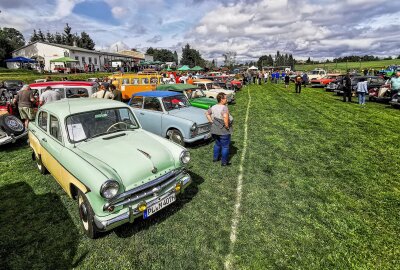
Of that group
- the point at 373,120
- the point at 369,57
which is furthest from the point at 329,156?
the point at 369,57

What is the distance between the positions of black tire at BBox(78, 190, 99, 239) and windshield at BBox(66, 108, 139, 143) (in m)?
1.09

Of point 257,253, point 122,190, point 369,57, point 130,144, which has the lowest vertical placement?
point 257,253

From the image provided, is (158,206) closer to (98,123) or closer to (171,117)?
(98,123)

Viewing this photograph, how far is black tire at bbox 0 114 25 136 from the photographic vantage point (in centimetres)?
765

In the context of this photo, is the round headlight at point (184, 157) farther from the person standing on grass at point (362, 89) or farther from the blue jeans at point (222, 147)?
the person standing on grass at point (362, 89)

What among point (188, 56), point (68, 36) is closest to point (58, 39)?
point (68, 36)

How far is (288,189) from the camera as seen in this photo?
200 inches

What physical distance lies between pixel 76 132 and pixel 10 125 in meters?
5.30

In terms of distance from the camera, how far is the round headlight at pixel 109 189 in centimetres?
323

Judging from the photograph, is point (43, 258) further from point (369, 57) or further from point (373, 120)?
point (369, 57)

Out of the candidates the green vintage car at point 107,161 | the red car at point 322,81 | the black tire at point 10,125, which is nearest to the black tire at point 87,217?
the green vintage car at point 107,161

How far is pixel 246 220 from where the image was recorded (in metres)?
4.09

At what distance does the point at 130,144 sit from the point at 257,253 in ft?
Answer: 8.65

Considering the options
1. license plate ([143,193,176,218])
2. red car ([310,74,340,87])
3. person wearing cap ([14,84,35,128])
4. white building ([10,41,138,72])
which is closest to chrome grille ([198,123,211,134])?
license plate ([143,193,176,218])
